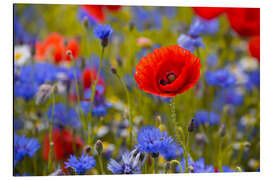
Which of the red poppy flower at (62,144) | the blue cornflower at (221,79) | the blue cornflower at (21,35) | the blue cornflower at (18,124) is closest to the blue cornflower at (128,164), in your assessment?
the red poppy flower at (62,144)

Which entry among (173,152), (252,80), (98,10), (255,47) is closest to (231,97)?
(252,80)

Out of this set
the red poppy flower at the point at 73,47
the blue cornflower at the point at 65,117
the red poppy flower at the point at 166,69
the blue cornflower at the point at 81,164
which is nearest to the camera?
the red poppy flower at the point at 166,69

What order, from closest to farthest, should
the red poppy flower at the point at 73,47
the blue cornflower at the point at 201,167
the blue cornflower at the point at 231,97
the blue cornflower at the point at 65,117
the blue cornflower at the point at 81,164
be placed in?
the blue cornflower at the point at 81,164 < the blue cornflower at the point at 201,167 < the blue cornflower at the point at 65,117 < the red poppy flower at the point at 73,47 < the blue cornflower at the point at 231,97

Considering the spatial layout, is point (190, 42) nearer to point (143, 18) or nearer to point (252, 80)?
point (143, 18)

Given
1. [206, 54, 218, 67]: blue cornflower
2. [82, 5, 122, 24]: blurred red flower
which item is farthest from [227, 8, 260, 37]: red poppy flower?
[82, 5, 122, 24]: blurred red flower

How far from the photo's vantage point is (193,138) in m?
1.31

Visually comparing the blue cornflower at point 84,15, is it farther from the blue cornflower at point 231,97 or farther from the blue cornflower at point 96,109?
the blue cornflower at point 231,97

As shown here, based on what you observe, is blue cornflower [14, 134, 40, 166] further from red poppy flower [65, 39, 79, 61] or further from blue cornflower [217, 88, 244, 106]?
blue cornflower [217, 88, 244, 106]

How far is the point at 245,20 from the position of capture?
1.44 m

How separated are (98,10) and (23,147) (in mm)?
521

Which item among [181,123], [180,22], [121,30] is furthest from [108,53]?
[181,123]

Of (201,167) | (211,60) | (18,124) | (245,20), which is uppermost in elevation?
(245,20)

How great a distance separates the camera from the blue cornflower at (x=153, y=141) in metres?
1.04
